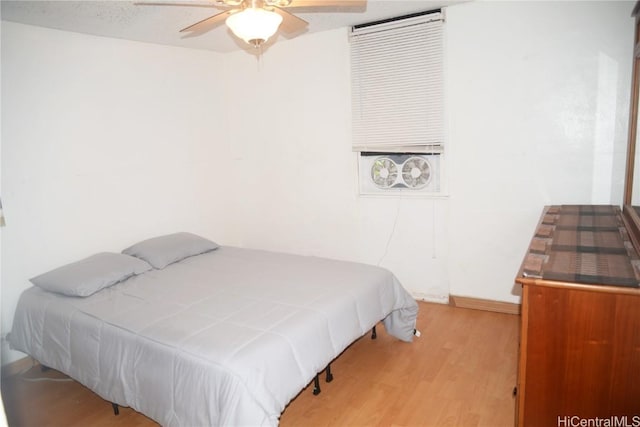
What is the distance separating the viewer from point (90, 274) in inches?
111

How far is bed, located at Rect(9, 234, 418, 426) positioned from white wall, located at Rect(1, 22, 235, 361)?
36cm

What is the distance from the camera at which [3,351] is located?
2.87 m

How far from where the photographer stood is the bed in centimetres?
185

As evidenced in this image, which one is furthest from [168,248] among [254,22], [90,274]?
[254,22]

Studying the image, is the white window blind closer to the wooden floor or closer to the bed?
the bed

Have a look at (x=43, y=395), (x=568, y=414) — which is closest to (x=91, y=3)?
(x=43, y=395)

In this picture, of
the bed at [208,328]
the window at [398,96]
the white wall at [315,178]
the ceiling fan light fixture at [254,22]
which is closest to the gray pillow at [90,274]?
the bed at [208,328]

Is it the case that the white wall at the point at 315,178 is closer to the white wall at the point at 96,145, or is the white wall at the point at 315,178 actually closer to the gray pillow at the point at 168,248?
the white wall at the point at 96,145

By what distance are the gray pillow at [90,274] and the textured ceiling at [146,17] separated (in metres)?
1.70

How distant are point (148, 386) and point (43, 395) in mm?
1135

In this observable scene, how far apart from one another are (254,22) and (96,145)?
2095 millimetres

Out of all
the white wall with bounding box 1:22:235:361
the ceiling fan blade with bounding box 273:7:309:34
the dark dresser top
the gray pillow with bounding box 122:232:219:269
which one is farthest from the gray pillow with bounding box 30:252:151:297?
the dark dresser top

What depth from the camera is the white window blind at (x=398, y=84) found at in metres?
3.41

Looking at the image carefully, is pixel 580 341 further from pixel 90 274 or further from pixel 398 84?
pixel 90 274
